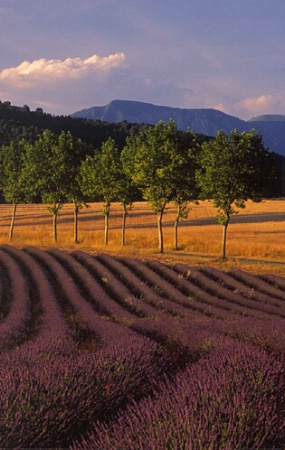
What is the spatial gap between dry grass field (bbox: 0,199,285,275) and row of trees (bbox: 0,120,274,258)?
2.34 m

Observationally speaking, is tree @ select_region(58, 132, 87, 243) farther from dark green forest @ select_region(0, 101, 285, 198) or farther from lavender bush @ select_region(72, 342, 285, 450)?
dark green forest @ select_region(0, 101, 285, 198)

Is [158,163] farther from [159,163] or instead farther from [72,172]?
[72,172]

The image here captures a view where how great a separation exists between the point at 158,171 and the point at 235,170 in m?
5.31

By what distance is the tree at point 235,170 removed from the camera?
3544 centimetres

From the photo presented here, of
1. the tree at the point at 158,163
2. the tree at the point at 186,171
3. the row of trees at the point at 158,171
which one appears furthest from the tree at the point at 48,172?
the tree at the point at 186,171

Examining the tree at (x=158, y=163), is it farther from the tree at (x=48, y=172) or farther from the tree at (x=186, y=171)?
the tree at (x=48, y=172)

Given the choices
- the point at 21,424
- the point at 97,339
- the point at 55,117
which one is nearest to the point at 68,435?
the point at 21,424

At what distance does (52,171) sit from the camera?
46.8 meters

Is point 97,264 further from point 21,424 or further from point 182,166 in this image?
point 21,424

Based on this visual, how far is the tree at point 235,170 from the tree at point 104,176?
9.21m

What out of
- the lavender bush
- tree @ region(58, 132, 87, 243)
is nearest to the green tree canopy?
tree @ region(58, 132, 87, 243)

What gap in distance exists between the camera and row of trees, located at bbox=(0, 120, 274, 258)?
117ft

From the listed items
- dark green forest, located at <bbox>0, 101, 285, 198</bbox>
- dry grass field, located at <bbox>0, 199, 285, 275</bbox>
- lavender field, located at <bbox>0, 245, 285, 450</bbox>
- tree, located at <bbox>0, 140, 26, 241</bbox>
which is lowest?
dry grass field, located at <bbox>0, 199, 285, 275</bbox>

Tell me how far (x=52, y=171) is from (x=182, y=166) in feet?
45.2
